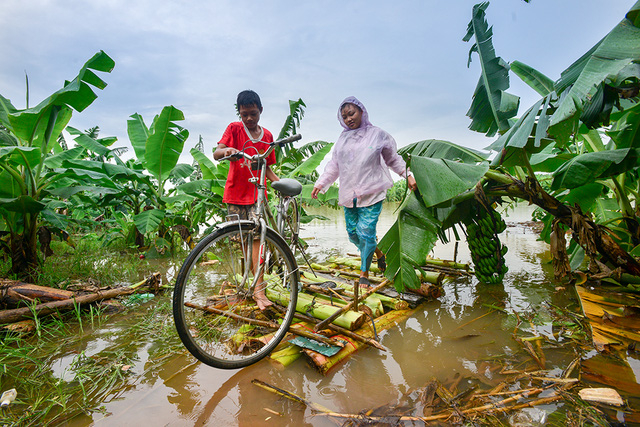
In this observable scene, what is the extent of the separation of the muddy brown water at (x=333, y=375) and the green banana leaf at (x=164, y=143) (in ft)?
10.1

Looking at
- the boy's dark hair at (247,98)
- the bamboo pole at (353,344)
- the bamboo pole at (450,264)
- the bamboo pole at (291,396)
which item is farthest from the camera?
the bamboo pole at (450,264)

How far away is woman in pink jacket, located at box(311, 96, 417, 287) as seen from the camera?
3117 mm

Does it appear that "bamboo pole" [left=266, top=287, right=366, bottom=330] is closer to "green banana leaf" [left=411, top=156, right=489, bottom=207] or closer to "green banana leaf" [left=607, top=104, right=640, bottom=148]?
"green banana leaf" [left=411, top=156, right=489, bottom=207]

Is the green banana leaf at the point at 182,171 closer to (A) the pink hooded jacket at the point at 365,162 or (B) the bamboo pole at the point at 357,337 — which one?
(A) the pink hooded jacket at the point at 365,162

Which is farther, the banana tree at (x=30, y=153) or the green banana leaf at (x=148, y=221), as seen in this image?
the green banana leaf at (x=148, y=221)

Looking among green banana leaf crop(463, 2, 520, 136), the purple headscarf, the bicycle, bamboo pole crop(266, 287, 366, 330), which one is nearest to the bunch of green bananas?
green banana leaf crop(463, 2, 520, 136)

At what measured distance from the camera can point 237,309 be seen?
2.53 m

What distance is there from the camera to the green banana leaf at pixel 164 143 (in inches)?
181

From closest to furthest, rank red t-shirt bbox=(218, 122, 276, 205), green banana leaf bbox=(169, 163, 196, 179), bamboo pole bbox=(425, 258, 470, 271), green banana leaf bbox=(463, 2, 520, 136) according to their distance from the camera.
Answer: red t-shirt bbox=(218, 122, 276, 205)
green banana leaf bbox=(463, 2, 520, 136)
bamboo pole bbox=(425, 258, 470, 271)
green banana leaf bbox=(169, 163, 196, 179)

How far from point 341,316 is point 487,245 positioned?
216cm

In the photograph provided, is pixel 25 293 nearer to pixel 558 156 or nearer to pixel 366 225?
pixel 366 225

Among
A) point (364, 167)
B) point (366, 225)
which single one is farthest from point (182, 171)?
point (366, 225)

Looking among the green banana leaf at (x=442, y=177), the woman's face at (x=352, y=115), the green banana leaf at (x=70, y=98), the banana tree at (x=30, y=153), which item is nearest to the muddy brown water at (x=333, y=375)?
the green banana leaf at (x=442, y=177)

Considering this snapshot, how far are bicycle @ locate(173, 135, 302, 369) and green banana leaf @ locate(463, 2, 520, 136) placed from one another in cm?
234
